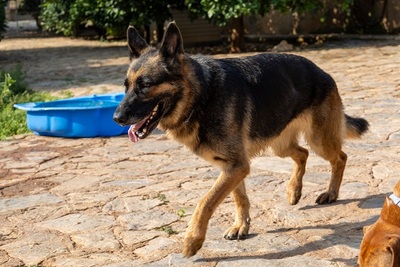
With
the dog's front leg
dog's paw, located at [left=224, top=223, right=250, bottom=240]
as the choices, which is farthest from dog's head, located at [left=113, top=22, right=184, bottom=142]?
dog's paw, located at [left=224, top=223, right=250, bottom=240]

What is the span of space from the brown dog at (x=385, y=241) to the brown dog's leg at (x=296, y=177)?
6.35ft

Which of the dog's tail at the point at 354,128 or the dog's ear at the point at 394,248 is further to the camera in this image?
the dog's tail at the point at 354,128

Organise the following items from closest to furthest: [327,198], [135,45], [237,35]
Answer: [135,45] < [327,198] < [237,35]

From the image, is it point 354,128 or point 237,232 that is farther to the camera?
point 354,128

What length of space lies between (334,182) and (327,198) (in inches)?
6.2

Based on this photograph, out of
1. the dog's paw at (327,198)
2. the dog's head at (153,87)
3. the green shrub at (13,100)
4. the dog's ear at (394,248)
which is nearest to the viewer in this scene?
→ the dog's ear at (394,248)

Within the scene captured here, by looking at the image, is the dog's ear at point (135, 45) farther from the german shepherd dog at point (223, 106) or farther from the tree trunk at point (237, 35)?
the tree trunk at point (237, 35)

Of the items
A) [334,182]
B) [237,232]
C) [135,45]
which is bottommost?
[237,232]

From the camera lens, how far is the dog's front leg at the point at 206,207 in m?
4.54

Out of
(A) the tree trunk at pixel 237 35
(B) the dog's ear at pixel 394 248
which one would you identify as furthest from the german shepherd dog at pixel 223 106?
(A) the tree trunk at pixel 237 35

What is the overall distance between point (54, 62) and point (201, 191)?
38.3ft

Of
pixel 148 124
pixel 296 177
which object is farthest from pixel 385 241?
pixel 296 177

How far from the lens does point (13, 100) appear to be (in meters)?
Answer: 10.7

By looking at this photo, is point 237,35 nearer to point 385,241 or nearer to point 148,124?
point 148,124
